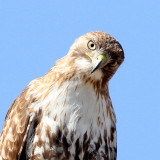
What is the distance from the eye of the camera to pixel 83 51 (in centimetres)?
538

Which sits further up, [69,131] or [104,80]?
[104,80]

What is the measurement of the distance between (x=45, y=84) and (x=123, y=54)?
1.06m

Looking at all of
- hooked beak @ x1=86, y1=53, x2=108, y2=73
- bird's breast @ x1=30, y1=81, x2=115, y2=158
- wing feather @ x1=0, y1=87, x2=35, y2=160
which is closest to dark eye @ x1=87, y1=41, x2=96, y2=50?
hooked beak @ x1=86, y1=53, x2=108, y2=73

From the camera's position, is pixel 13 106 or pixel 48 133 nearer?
pixel 48 133

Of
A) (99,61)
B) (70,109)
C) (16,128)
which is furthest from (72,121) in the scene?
(99,61)

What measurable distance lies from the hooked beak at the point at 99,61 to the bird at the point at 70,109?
1cm

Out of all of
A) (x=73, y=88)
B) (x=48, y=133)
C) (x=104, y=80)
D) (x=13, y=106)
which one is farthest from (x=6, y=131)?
(x=104, y=80)

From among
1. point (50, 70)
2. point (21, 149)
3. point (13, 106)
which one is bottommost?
point (21, 149)

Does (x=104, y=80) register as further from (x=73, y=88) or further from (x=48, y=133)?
(x=48, y=133)

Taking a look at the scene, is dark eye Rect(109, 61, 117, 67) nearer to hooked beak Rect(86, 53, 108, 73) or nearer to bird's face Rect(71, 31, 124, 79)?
bird's face Rect(71, 31, 124, 79)

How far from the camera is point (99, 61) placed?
202 inches

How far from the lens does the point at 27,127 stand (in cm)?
550

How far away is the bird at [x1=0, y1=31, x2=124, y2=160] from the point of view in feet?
17.6

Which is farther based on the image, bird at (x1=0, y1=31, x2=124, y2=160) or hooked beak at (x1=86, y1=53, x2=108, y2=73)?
bird at (x1=0, y1=31, x2=124, y2=160)
